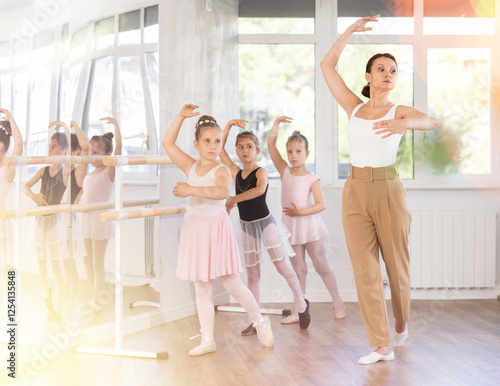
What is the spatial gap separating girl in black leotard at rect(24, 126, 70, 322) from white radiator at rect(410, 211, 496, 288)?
2.56 m

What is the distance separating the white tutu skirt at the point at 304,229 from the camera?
4246 millimetres

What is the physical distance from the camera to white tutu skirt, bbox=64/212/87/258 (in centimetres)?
344

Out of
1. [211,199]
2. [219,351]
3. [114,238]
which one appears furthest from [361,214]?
[114,238]

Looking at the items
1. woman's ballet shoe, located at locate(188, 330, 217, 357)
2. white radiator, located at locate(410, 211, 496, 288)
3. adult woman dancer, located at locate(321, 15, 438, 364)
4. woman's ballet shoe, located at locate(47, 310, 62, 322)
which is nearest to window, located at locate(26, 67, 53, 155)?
woman's ballet shoe, located at locate(47, 310, 62, 322)

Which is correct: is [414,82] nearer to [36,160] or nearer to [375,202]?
[375,202]

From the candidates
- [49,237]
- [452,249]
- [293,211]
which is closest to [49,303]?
[49,237]

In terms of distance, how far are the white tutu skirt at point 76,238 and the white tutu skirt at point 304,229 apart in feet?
4.30

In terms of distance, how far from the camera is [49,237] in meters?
3.06

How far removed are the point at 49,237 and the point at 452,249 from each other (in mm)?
2892

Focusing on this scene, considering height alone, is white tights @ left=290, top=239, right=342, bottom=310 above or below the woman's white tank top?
below

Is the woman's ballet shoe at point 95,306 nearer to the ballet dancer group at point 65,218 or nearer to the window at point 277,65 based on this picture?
the ballet dancer group at point 65,218

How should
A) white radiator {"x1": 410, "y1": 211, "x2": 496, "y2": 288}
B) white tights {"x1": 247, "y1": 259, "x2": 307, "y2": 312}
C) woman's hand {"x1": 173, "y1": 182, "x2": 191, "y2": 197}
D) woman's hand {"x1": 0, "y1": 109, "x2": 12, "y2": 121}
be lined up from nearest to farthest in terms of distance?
woman's hand {"x1": 0, "y1": 109, "x2": 12, "y2": 121}
woman's hand {"x1": 173, "y1": 182, "x2": 191, "y2": 197}
white tights {"x1": 247, "y1": 259, "x2": 307, "y2": 312}
white radiator {"x1": 410, "y1": 211, "x2": 496, "y2": 288}

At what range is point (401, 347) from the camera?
11.3 ft

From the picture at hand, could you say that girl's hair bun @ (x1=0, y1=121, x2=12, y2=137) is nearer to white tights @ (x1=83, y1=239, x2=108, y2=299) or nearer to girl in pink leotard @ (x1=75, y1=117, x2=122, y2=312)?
girl in pink leotard @ (x1=75, y1=117, x2=122, y2=312)
